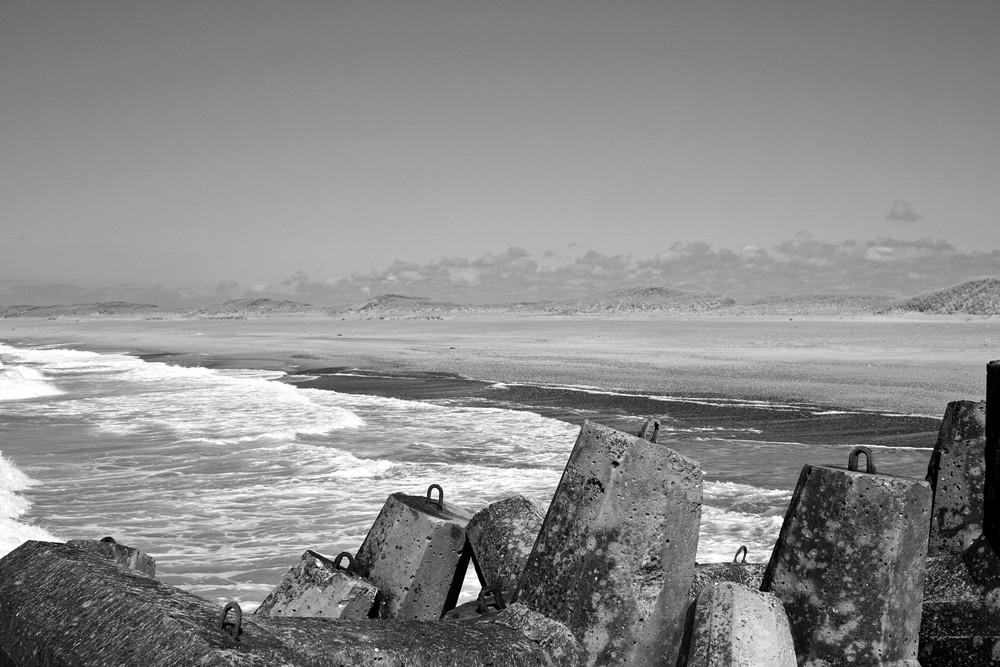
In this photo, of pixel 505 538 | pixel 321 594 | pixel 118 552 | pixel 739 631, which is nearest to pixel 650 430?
pixel 739 631

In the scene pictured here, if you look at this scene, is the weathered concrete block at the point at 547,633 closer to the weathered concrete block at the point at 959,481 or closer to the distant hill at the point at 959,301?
the weathered concrete block at the point at 959,481

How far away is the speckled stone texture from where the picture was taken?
9.40 ft

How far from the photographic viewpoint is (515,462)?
12367 mm

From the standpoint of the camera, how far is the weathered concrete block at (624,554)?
3.86m

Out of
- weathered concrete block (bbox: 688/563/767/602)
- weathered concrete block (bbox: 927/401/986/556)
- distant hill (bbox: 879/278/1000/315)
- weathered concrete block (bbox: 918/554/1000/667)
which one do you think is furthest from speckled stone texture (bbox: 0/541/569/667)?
distant hill (bbox: 879/278/1000/315)

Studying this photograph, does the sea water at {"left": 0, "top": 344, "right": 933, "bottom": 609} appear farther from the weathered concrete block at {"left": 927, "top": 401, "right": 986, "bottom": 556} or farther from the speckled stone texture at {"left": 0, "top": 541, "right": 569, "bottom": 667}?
the speckled stone texture at {"left": 0, "top": 541, "right": 569, "bottom": 667}

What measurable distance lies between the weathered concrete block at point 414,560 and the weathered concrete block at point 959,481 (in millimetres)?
2758

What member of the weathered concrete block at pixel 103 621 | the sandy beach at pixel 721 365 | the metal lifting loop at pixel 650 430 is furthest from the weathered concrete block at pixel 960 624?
the sandy beach at pixel 721 365

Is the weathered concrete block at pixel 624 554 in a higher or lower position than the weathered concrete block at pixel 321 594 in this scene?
higher

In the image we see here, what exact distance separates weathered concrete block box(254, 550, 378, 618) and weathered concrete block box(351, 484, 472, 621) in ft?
0.59

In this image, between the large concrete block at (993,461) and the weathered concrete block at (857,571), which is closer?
the weathered concrete block at (857,571)

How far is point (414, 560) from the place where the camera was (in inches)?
192

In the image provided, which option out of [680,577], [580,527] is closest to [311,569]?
[580,527]

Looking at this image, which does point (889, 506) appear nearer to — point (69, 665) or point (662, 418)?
point (69, 665)
